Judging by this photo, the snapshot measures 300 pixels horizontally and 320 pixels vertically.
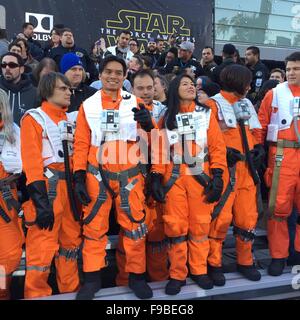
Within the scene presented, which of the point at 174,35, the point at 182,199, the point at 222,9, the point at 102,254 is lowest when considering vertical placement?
the point at 102,254

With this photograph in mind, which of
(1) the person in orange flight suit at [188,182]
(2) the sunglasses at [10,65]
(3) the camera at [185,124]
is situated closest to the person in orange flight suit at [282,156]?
(1) the person in orange flight suit at [188,182]

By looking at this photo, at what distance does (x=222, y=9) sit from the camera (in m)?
15.2

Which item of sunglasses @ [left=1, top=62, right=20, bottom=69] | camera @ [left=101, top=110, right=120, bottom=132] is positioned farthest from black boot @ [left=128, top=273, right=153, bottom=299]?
sunglasses @ [left=1, top=62, right=20, bottom=69]

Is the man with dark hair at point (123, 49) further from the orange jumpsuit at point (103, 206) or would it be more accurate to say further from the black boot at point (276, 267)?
the black boot at point (276, 267)

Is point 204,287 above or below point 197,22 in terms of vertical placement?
below

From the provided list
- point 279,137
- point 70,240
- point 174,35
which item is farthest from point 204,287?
point 174,35

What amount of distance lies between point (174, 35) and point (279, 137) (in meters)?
6.97

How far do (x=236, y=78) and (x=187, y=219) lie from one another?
4.28ft

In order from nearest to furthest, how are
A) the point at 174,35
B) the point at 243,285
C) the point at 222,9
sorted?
the point at 243,285, the point at 174,35, the point at 222,9

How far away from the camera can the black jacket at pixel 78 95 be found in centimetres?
381

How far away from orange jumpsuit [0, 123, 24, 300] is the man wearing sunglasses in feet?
3.43

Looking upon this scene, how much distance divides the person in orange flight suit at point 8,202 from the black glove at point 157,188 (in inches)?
41.0
